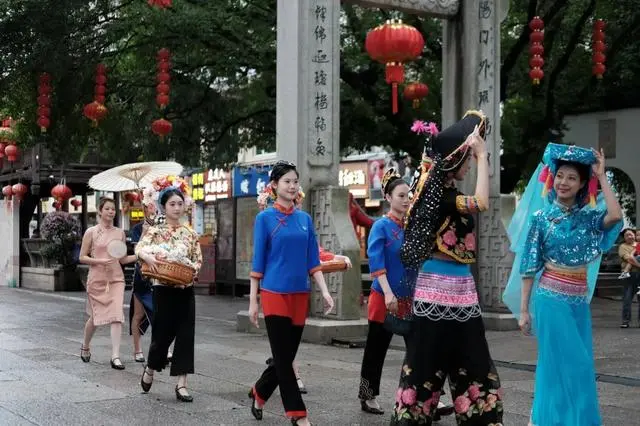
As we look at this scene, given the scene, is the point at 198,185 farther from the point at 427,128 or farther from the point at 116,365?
the point at 427,128

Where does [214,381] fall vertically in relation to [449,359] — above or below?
below

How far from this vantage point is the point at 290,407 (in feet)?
Result: 20.5

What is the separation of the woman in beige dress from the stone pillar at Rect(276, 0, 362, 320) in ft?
10.8

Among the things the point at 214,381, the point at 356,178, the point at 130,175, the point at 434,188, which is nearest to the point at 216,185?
the point at 356,178

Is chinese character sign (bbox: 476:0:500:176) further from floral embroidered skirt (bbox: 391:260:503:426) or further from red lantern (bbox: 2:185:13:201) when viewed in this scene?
red lantern (bbox: 2:185:13:201)

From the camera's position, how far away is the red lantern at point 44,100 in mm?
16688

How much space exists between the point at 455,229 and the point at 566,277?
78cm

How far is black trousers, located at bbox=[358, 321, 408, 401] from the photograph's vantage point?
7.14 metres

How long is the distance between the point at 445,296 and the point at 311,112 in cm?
752

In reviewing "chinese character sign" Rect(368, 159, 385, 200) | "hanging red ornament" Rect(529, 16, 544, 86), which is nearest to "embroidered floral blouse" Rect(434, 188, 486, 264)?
"hanging red ornament" Rect(529, 16, 544, 86)

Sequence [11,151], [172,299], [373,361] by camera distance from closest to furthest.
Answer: [373,361], [172,299], [11,151]

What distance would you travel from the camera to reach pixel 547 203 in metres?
5.97

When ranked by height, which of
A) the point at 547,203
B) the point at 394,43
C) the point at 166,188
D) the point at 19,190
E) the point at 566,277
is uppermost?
the point at 394,43

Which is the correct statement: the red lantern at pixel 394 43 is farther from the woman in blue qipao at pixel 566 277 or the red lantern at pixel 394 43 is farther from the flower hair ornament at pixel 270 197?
the woman in blue qipao at pixel 566 277
